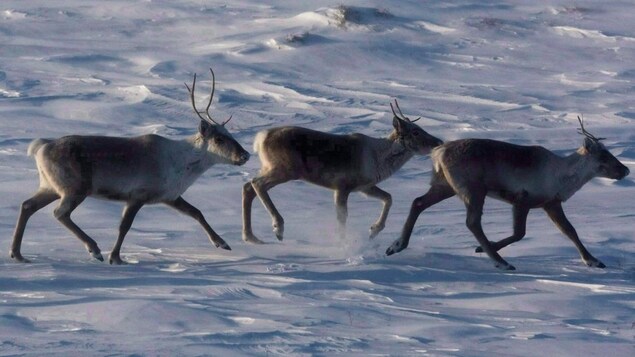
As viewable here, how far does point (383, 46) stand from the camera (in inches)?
843

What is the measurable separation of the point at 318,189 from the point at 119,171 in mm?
4306

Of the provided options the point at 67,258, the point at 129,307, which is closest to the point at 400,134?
the point at 67,258

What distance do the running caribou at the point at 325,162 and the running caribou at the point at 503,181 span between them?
2.96ft

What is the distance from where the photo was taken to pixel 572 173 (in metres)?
11.7

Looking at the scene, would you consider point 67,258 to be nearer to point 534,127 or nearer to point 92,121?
point 92,121

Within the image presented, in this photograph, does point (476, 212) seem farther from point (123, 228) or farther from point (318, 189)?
point (318, 189)

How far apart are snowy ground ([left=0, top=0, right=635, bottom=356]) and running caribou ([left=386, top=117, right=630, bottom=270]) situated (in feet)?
0.78

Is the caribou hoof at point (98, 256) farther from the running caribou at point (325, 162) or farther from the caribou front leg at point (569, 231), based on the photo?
the caribou front leg at point (569, 231)

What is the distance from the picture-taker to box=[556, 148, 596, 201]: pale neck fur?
1170 cm

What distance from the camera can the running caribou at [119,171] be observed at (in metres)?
10.8

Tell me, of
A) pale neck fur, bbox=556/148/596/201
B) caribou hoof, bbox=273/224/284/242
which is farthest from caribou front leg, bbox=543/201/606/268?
caribou hoof, bbox=273/224/284/242

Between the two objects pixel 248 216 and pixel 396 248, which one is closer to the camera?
pixel 396 248

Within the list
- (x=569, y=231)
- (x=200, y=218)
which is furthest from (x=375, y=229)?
(x=569, y=231)

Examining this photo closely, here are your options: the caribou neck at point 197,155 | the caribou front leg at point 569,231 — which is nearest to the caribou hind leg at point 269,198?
the caribou neck at point 197,155
